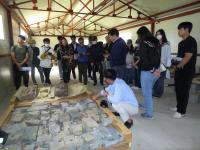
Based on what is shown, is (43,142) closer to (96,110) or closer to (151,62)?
(96,110)

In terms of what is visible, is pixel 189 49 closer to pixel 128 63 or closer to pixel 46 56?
pixel 128 63

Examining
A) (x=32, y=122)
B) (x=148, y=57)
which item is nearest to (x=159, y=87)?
(x=148, y=57)

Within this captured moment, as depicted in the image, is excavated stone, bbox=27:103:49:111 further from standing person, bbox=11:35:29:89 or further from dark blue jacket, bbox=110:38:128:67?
standing person, bbox=11:35:29:89

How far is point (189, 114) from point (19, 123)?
101 inches

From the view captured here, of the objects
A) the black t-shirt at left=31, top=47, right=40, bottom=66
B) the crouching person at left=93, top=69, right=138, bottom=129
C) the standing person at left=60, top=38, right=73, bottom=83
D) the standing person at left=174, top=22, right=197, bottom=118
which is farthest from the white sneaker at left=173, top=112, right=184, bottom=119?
the black t-shirt at left=31, top=47, right=40, bottom=66

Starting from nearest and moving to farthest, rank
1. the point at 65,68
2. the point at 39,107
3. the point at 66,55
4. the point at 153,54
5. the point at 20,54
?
the point at 153,54 < the point at 39,107 < the point at 20,54 < the point at 66,55 < the point at 65,68

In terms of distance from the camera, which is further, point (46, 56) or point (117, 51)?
point (46, 56)

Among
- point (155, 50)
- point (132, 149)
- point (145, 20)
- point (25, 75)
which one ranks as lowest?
point (132, 149)

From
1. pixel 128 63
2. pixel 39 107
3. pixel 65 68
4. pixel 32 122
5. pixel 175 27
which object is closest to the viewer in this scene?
pixel 32 122

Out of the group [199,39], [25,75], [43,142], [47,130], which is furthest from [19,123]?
[199,39]

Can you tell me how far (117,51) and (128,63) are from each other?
1.81 metres

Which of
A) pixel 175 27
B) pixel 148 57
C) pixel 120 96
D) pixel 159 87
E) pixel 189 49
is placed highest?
pixel 175 27

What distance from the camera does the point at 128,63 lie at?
5.19 m

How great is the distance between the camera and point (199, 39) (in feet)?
19.0
